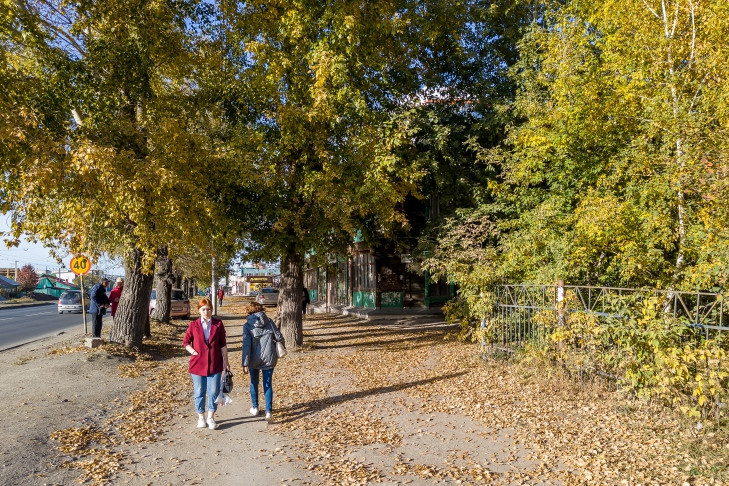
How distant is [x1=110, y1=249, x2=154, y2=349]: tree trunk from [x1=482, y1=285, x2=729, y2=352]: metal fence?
26.6 feet

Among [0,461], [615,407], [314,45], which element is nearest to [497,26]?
[314,45]

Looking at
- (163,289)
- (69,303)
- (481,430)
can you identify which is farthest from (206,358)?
(69,303)

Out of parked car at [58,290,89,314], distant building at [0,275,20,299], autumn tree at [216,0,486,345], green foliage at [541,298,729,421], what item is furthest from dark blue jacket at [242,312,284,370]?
distant building at [0,275,20,299]

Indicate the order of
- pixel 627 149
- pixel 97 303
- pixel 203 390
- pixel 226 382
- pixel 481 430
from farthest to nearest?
pixel 97 303 → pixel 627 149 → pixel 226 382 → pixel 203 390 → pixel 481 430

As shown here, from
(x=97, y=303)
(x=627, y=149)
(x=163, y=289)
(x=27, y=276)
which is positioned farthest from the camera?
(x=27, y=276)

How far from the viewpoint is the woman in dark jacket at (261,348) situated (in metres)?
7.37

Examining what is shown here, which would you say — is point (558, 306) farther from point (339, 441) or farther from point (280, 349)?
point (280, 349)

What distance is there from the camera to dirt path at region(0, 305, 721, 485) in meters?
5.43

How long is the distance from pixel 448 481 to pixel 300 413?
10.3ft

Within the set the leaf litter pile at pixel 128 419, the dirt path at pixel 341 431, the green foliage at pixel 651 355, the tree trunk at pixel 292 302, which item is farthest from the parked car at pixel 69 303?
the green foliage at pixel 651 355

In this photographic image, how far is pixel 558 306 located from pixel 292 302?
7.33 m

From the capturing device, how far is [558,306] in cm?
877

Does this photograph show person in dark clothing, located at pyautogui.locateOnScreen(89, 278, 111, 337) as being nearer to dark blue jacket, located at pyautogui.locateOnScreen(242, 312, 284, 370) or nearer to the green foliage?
dark blue jacket, located at pyautogui.locateOnScreen(242, 312, 284, 370)

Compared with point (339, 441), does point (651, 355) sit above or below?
→ above
